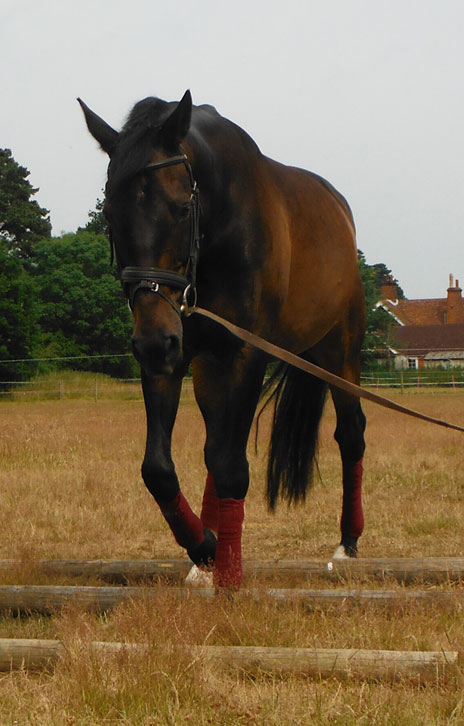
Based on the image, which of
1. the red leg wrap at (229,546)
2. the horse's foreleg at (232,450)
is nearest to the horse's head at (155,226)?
the horse's foreleg at (232,450)

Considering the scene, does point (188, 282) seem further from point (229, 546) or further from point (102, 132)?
point (229, 546)

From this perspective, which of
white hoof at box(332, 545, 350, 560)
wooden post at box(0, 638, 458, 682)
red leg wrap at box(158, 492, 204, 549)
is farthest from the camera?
white hoof at box(332, 545, 350, 560)

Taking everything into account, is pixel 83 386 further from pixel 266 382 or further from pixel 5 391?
pixel 266 382

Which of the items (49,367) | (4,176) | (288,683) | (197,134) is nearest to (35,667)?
(288,683)

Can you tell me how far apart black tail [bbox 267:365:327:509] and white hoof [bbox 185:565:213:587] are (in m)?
1.90

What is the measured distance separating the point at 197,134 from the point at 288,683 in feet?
8.53

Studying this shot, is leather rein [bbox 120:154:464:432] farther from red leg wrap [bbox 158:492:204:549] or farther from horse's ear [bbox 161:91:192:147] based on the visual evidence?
red leg wrap [bbox 158:492:204:549]

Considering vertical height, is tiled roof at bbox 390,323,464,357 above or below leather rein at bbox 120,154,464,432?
above

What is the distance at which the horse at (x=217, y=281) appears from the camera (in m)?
3.72

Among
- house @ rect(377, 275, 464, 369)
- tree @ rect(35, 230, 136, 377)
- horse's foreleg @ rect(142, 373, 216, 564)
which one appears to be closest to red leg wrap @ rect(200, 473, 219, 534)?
horse's foreleg @ rect(142, 373, 216, 564)

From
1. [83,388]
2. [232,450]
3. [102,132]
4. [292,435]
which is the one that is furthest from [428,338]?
[102,132]

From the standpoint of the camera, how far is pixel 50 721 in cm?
265

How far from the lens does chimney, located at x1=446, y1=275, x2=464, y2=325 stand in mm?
80062

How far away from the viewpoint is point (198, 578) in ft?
14.8
